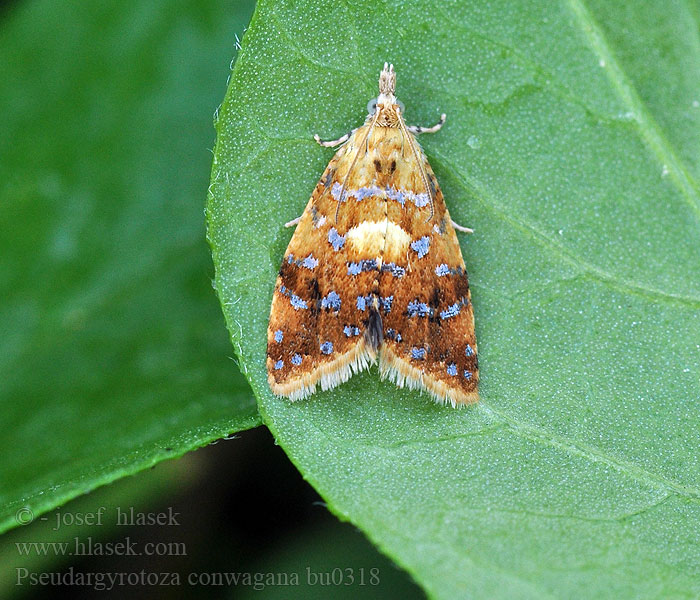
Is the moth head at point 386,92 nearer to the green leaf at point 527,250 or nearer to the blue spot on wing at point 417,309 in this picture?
the green leaf at point 527,250

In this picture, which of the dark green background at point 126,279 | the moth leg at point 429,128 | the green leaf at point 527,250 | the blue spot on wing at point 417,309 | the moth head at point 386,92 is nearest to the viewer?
the green leaf at point 527,250

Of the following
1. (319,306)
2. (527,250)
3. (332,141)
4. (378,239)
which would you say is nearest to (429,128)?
(332,141)

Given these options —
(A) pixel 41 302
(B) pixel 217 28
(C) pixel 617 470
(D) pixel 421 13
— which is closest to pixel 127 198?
(A) pixel 41 302

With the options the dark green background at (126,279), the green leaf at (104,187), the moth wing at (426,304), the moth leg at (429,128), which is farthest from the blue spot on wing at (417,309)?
the green leaf at (104,187)

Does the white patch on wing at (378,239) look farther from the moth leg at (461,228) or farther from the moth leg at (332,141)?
the moth leg at (332,141)

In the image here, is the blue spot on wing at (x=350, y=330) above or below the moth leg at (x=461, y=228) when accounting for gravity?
below

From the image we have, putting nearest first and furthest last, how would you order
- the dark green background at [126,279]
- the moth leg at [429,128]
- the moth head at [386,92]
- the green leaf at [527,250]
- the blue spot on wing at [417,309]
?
the green leaf at [527,250]
the moth head at [386,92]
the moth leg at [429,128]
the blue spot on wing at [417,309]
the dark green background at [126,279]

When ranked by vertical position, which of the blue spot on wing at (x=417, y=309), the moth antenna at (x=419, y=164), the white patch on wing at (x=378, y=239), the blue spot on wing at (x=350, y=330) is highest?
the moth antenna at (x=419, y=164)

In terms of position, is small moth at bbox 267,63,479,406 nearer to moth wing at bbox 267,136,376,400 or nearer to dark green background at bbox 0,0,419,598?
moth wing at bbox 267,136,376,400

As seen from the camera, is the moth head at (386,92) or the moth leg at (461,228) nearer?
the moth head at (386,92)
